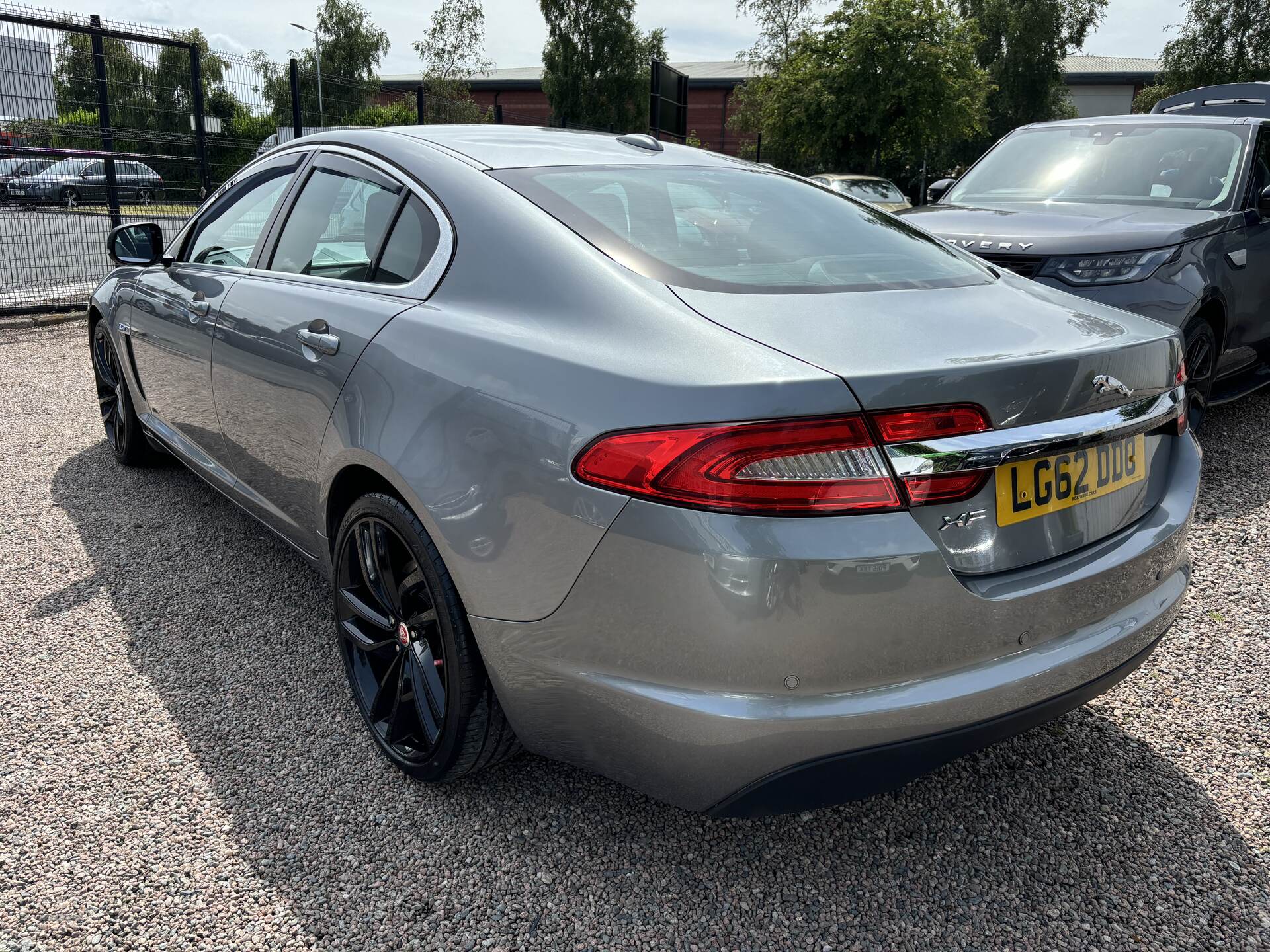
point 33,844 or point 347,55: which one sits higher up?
point 347,55

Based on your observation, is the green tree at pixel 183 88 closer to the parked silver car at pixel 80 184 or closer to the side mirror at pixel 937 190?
the parked silver car at pixel 80 184

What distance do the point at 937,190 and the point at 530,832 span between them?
18.2 ft

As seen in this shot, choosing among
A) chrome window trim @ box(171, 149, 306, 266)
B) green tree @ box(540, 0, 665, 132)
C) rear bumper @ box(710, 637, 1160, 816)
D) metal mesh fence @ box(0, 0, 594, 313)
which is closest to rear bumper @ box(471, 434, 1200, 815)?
rear bumper @ box(710, 637, 1160, 816)

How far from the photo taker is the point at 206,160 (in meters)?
9.95

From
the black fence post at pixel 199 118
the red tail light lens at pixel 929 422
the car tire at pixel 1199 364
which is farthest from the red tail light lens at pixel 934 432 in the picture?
the black fence post at pixel 199 118

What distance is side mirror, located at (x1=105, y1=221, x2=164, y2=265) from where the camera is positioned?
390cm

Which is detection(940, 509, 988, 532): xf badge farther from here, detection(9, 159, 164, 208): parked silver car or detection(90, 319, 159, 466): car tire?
detection(9, 159, 164, 208): parked silver car

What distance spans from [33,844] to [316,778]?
591 millimetres

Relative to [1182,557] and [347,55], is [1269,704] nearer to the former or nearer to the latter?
[1182,557]

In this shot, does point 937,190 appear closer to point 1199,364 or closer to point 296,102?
point 1199,364

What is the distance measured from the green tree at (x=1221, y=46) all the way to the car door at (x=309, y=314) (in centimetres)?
3680

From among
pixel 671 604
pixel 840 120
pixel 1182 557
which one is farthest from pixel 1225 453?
pixel 840 120

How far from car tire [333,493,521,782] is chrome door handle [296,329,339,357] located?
0.40 metres

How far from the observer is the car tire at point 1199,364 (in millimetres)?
4547
